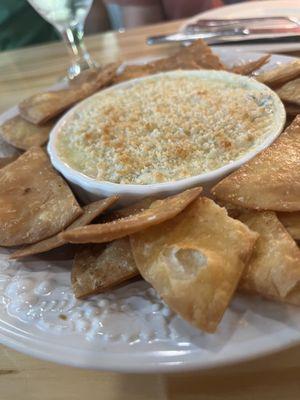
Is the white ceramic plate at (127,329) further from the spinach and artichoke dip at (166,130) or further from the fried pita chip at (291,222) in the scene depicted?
the spinach and artichoke dip at (166,130)

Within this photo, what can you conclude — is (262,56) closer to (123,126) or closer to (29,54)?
(123,126)

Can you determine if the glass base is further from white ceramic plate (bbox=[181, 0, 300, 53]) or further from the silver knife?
white ceramic plate (bbox=[181, 0, 300, 53])

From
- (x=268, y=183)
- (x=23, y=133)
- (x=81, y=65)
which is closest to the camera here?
(x=268, y=183)

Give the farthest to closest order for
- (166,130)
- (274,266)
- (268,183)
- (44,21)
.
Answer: (44,21) → (166,130) → (268,183) → (274,266)

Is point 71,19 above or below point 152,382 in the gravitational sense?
above

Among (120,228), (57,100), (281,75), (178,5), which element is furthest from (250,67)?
(178,5)

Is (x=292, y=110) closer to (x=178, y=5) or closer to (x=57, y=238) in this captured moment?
(x=57, y=238)

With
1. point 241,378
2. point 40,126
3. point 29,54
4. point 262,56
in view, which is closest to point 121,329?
point 241,378
